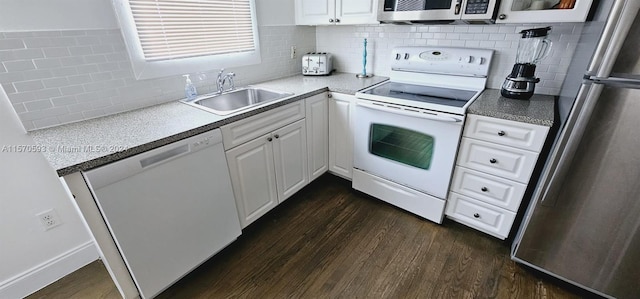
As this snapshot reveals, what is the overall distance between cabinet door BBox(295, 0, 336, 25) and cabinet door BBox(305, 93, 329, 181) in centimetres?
65

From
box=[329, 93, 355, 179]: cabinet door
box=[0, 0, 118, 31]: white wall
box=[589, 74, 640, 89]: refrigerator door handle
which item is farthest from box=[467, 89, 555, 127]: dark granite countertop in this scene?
box=[0, 0, 118, 31]: white wall

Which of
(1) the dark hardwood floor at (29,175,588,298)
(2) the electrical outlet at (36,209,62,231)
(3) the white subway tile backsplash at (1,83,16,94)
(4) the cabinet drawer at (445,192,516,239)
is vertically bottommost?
(1) the dark hardwood floor at (29,175,588,298)

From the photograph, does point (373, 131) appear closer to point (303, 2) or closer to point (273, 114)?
point (273, 114)

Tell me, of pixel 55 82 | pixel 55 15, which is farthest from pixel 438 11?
pixel 55 82

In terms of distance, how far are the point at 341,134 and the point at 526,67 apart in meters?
1.25

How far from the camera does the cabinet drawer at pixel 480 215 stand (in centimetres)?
167

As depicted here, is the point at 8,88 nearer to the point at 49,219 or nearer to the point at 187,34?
the point at 49,219

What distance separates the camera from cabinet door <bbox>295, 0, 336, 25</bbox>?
85.0 inches

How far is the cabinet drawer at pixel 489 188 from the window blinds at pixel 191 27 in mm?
1827

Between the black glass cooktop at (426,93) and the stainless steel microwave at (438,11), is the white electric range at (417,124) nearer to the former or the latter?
the black glass cooktop at (426,93)

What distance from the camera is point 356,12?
2.03 m

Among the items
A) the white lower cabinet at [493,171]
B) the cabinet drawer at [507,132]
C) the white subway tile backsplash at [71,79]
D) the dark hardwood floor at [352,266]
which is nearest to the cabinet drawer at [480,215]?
the white lower cabinet at [493,171]

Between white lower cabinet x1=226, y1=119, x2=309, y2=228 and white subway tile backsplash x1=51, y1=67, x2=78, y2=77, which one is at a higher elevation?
white subway tile backsplash x1=51, y1=67, x2=78, y2=77

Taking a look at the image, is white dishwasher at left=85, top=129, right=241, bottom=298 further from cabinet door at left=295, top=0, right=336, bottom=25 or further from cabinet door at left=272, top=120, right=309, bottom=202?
cabinet door at left=295, top=0, right=336, bottom=25
